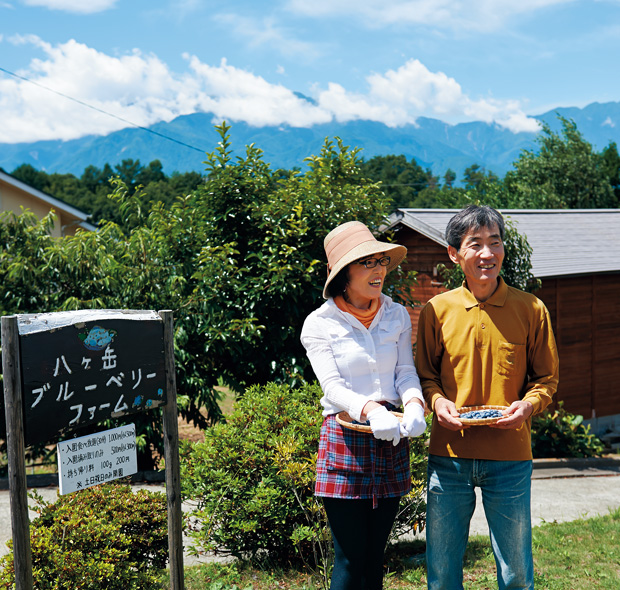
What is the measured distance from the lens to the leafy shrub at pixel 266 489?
4.11m

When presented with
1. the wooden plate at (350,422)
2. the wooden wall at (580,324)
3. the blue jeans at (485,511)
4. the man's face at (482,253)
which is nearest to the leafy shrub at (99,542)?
the wooden plate at (350,422)

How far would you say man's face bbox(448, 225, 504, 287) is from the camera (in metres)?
2.91

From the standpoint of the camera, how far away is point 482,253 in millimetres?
2918

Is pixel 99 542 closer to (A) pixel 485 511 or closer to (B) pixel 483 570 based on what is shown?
(A) pixel 485 511

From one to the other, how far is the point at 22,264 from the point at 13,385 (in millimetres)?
4648

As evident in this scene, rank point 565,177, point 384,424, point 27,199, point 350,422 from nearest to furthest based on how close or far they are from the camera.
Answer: point 384,424 < point 350,422 < point 27,199 < point 565,177

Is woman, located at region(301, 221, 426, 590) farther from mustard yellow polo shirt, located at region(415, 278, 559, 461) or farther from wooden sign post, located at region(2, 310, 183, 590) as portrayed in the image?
wooden sign post, located at region(2, 310, 183, 590)

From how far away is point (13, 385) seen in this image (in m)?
2.88

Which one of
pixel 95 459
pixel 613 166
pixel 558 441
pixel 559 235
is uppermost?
pixel 613 166

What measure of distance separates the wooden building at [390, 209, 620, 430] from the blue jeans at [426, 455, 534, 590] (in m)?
7.71

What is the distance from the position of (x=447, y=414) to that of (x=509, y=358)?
1.34 ft

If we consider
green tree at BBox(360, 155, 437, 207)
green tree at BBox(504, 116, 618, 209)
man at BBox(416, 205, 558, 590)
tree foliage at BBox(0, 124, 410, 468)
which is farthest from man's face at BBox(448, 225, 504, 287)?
green tree at BBox(360, 155, 437, 207)

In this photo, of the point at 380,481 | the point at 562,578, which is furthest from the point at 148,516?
the point at 562,578

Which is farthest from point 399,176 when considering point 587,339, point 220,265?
point 220,265
